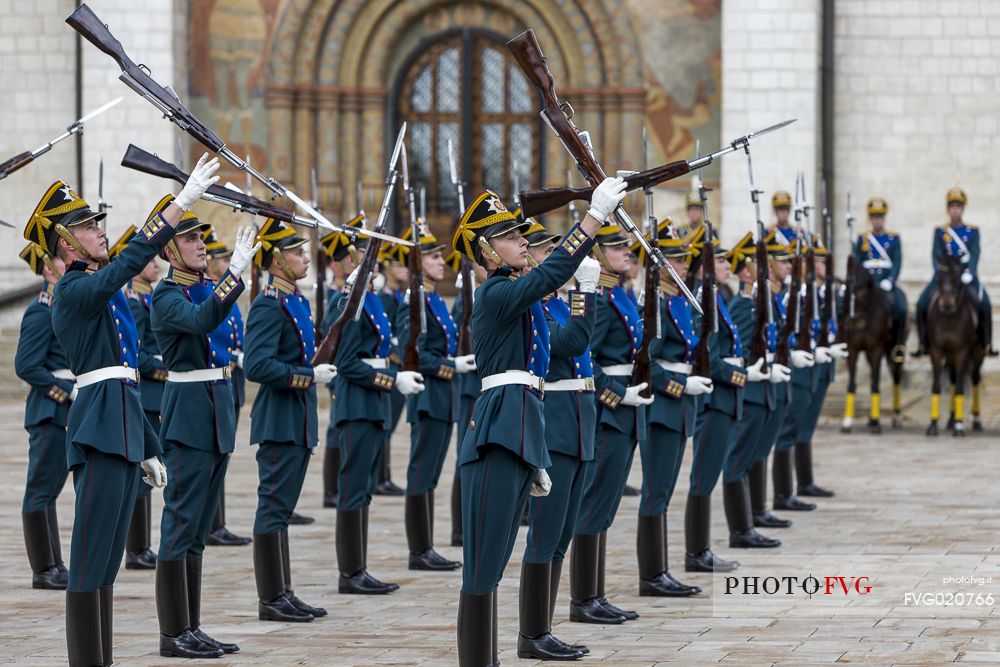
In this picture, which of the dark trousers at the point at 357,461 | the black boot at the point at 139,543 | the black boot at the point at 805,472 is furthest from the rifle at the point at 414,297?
the black boot at the point at 805,472

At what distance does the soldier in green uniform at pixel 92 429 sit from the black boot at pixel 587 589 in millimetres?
2040

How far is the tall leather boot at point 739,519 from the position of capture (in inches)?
408

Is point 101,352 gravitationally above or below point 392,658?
above

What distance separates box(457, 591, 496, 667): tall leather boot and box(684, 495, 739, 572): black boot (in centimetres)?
306

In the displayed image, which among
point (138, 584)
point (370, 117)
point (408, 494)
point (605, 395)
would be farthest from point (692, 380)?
point (370, 117)

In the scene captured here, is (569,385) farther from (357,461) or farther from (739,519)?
(739,519)

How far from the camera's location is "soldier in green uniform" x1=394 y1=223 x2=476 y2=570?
9.86 metres

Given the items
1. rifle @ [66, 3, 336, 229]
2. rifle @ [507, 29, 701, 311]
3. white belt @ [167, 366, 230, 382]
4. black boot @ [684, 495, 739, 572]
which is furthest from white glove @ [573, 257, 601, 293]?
black boot @ [684, 495, 739, 572]

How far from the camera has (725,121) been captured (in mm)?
20531

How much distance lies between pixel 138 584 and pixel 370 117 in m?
13.2

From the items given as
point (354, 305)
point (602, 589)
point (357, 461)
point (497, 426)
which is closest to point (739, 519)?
point (602, 589)

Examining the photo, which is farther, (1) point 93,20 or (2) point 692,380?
(2) point 692,380

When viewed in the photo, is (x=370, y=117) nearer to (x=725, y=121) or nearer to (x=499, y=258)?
(x=725, y=121)

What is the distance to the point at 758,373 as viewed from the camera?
10.3 m
